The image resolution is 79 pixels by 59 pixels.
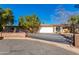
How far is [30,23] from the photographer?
18.1m

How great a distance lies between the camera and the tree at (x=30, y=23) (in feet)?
56.3

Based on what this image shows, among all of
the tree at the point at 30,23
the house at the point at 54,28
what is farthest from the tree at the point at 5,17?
the house at the point at 54,28

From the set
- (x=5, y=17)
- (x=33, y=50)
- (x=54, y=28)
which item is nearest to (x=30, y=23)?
(x=5, y=17)

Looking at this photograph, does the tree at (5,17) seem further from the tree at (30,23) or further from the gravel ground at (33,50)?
the gravel ground at (33,50)

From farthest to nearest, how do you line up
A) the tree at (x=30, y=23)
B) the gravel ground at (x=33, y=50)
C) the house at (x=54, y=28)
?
the house at (x=54, y=28) → the tree at (x=30, y=23) → the gravel ground at (x=33, y=50)

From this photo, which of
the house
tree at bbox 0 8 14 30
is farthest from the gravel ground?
tree at bbox 0 8 14 30

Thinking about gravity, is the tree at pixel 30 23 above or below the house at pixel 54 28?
above

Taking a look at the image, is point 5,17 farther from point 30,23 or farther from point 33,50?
point 33,50

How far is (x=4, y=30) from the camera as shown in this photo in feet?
68.7

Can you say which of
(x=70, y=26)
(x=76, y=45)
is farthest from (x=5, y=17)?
(x=76, y=45)
